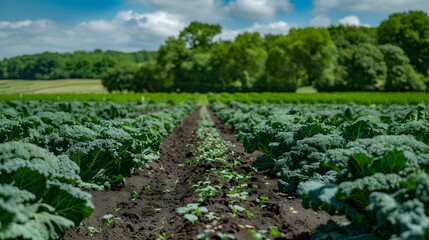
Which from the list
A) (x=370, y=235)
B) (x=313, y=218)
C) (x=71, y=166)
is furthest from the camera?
(x=313, y=218)

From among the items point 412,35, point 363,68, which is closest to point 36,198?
point 363,68

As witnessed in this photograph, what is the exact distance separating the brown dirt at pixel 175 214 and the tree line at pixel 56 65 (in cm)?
3896

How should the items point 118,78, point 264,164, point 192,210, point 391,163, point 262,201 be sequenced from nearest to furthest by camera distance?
point 391,163 < point 192,210 < point 262,201 < point 264,164 < point 118,78

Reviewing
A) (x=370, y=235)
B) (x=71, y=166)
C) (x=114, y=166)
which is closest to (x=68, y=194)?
Result: (x=71, y=166)

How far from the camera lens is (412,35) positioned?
73938 millimetres

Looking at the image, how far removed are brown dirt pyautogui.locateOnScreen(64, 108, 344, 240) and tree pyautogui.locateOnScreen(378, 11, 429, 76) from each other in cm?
6922

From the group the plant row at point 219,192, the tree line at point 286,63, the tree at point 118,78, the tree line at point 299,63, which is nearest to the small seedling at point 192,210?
the plant row at point 219,192

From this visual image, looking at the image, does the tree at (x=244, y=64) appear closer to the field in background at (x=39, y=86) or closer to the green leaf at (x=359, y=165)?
the field in background at (x=39, y=86)

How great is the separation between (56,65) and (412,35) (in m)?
69.5

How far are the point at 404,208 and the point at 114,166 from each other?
5966 millimetres

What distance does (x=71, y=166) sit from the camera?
5.74 m

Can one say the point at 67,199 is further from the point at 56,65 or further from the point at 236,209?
the point at 56,65

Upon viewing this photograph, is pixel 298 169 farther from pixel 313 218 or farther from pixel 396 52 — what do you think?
pixel 396 52

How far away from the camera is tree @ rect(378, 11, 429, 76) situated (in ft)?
238
